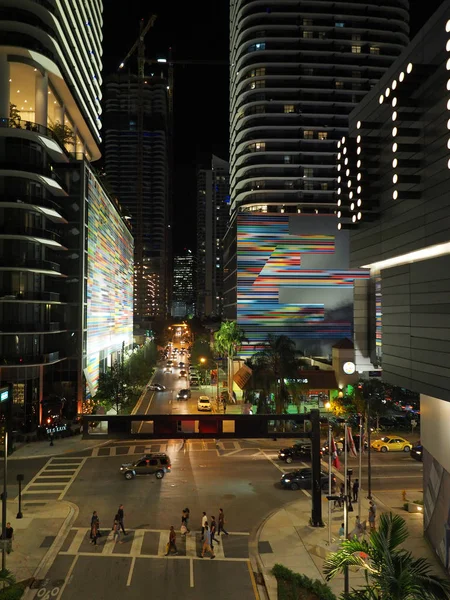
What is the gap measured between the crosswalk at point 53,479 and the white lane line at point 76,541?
18.7 ft

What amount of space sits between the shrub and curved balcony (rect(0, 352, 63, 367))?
35721mm

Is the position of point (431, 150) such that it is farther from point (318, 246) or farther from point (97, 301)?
point (318, 246)

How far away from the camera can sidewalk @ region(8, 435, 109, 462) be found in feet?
135

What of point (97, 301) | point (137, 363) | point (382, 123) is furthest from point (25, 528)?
point (137, 363)

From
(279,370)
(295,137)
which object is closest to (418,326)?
(279,370)

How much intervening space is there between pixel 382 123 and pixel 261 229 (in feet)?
194

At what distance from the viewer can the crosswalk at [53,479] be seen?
3062cm

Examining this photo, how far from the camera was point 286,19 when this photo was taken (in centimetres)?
8800

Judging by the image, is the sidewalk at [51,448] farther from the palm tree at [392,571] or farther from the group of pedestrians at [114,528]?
the palm tree at [392,571]

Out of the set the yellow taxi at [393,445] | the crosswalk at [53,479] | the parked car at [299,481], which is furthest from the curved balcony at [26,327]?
the yellow taxi at [393,445]

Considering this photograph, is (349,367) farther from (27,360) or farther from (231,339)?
(27,360)

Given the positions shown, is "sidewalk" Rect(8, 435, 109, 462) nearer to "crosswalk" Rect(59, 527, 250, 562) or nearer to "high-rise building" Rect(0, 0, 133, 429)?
"high-rise building" Rect(0, 0, 133, 429)

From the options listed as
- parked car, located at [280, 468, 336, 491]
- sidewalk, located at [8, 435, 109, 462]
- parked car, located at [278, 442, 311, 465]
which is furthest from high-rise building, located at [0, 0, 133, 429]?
parked car, located at [280, 468, 336, 491]

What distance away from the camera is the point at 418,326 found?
70.2 feet
